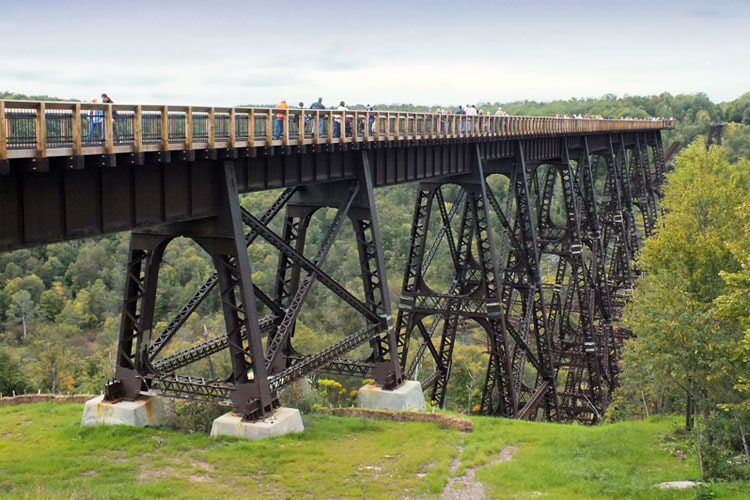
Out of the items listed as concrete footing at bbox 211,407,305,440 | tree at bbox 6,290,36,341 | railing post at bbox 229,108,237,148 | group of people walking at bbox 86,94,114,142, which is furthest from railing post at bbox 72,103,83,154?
tree at bbox 6,290,36,341

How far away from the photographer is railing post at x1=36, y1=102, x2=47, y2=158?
1182 cm

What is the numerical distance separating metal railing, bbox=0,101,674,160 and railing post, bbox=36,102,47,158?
11 millimetres

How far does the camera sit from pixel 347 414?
2059 centimetres

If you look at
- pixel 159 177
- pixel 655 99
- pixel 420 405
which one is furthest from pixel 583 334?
pixel 655 99

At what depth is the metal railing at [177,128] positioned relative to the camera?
11.9 meters

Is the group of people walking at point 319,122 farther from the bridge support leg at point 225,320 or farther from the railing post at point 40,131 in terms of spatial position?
the railing post at point 40,131

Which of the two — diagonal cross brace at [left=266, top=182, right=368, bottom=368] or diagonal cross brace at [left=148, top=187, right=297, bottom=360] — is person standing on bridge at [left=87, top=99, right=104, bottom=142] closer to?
diagonal cross brace at [left=148, top=187, right=297, bottom=360]

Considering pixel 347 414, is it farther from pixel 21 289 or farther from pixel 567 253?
pixel 21 289

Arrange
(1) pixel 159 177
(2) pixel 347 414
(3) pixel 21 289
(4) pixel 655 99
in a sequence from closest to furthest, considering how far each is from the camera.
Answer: (1) pixel 159 177 → (2) pixel 347 414 → (3) pixel 21 289 → (4) pixel 655 99

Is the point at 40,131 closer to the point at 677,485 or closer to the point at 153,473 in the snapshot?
the point at 153,473

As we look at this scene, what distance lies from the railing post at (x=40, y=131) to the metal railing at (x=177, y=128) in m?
0.01

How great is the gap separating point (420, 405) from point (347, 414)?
2388 mm

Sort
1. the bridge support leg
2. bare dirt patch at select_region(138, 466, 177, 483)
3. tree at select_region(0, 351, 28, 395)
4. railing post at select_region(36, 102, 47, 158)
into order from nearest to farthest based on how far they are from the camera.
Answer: railing post at select_region(36, 102, 47, 158)
bare dirt patch at select_region(138, 466, 177, 483)
the bridge support leg
tree at select_region(0, 351, 28, 395)

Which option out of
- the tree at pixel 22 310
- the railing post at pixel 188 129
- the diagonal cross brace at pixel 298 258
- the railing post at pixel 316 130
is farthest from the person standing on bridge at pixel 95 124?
the tree at pixel 22 310
